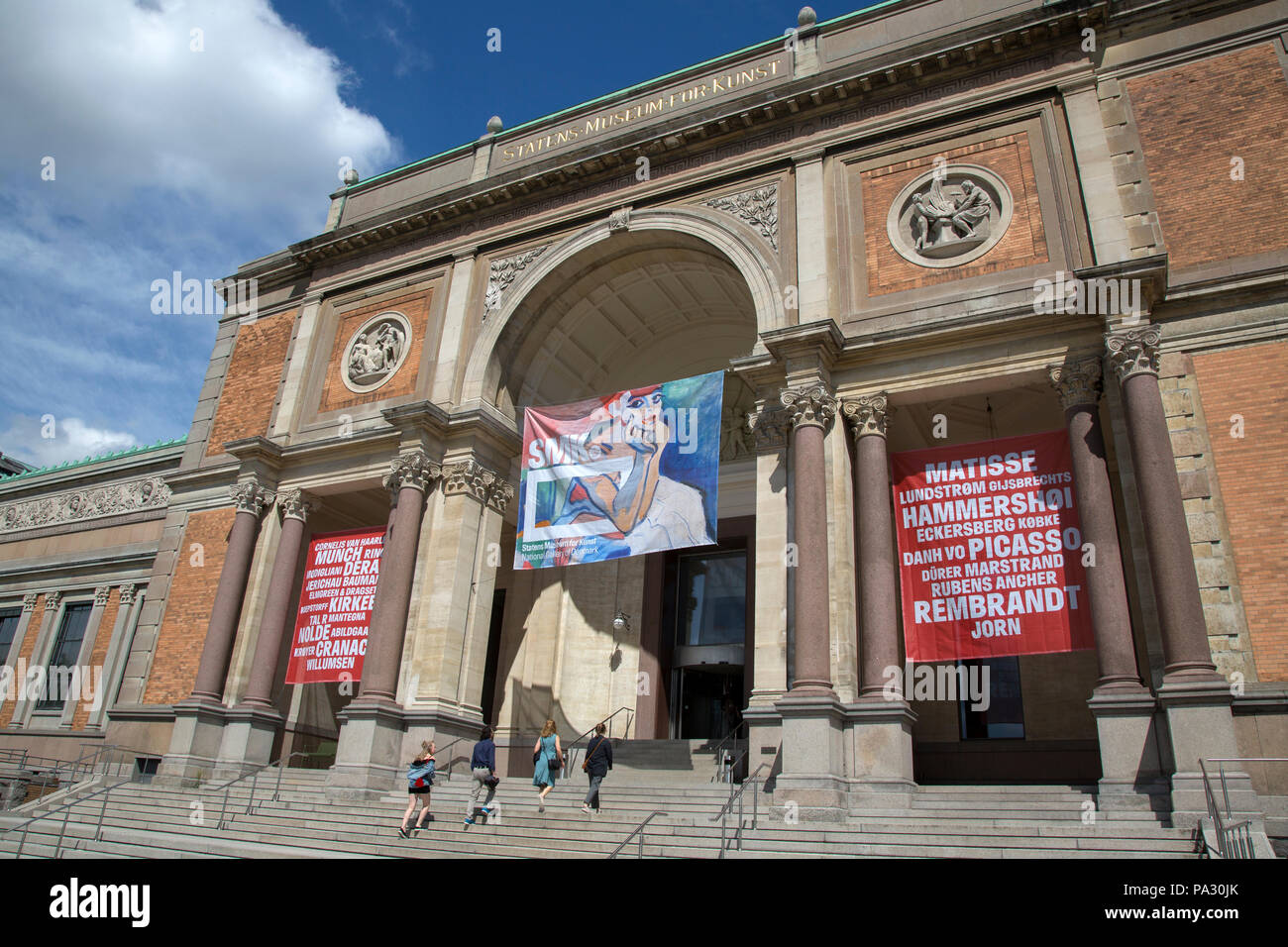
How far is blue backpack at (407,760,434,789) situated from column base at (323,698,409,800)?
3444mm

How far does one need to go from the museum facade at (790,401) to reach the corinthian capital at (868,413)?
2.8 inches

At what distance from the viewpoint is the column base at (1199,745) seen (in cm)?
916

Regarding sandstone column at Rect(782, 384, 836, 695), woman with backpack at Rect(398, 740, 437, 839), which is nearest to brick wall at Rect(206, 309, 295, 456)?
woman with backpack at Rect(398, 740, 437, 839)

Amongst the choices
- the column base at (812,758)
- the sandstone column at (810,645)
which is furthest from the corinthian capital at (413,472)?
the column base at (812,758)

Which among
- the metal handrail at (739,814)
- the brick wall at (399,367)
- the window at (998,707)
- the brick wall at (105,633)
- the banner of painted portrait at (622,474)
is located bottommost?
the metal handrail at (739,814)

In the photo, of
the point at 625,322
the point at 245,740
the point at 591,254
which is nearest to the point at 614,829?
the point at 245,740

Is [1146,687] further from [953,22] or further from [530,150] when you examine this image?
[530,150]

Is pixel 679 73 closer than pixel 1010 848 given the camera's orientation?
No

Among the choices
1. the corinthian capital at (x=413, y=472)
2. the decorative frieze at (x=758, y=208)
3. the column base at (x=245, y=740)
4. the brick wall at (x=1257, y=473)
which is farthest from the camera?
the corinthian capital at (x=413, y=472)

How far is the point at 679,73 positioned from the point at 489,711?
1472 cm

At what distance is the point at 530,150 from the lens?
1994 cm

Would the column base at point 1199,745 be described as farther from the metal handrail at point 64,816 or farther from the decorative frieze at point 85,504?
the decorative frieze at point 85,504

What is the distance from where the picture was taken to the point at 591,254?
18234mm
